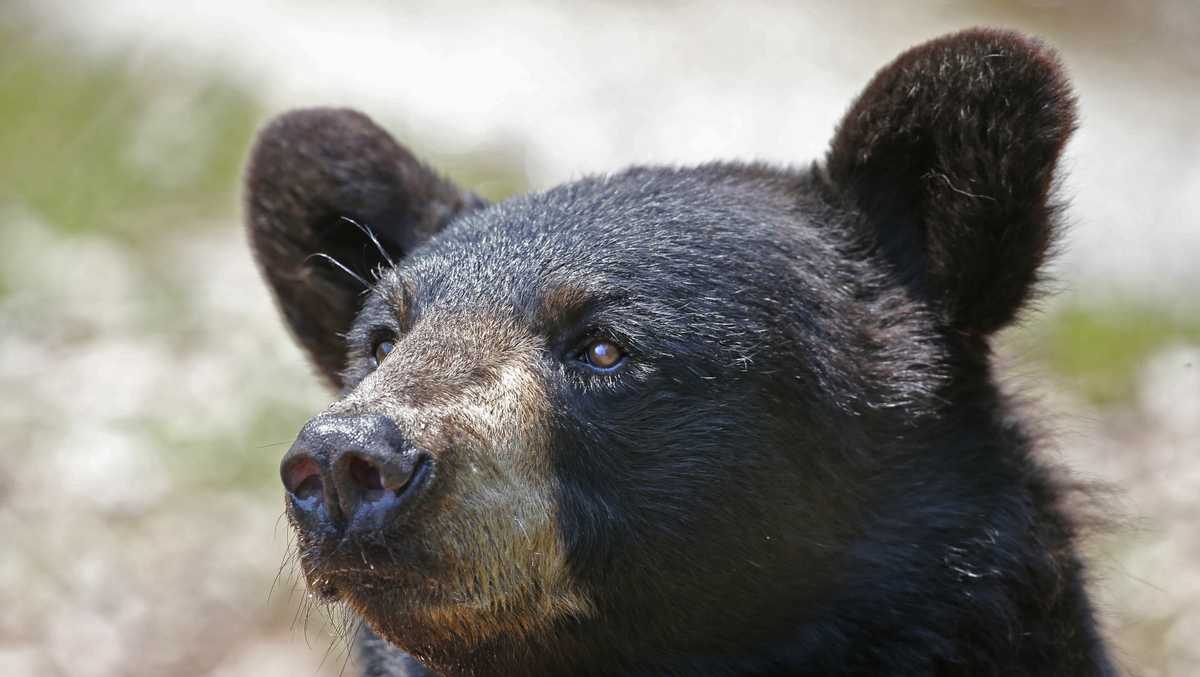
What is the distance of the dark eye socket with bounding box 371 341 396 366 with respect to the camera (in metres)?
4.15

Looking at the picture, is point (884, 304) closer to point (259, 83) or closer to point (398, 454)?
point (398, 454)

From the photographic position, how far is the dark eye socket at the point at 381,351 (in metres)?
4.15

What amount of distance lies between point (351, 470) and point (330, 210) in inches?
68.3

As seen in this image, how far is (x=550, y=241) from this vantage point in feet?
13.1

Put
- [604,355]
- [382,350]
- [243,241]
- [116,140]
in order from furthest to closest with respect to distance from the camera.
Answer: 1. [116,140]
2. [243,241]
3. [382,350]
4. [604,355]

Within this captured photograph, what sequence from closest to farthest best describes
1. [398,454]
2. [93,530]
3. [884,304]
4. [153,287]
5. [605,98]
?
[398,454], [884,304], [93,530], [153,287], [605,98]

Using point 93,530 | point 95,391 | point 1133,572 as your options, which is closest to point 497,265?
point 1133,572

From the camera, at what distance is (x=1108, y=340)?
9.16 meters

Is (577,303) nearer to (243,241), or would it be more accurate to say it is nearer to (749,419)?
(749,419)

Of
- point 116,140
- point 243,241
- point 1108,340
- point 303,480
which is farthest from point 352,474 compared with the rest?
point 116,140

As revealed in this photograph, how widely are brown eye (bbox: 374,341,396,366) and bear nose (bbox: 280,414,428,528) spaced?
2.72ft

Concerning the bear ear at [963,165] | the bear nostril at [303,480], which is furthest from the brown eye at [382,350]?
the bear ear at [963,165]

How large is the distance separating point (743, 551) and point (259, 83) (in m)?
9.25

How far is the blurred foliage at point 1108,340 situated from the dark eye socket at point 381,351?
5.27 meters
